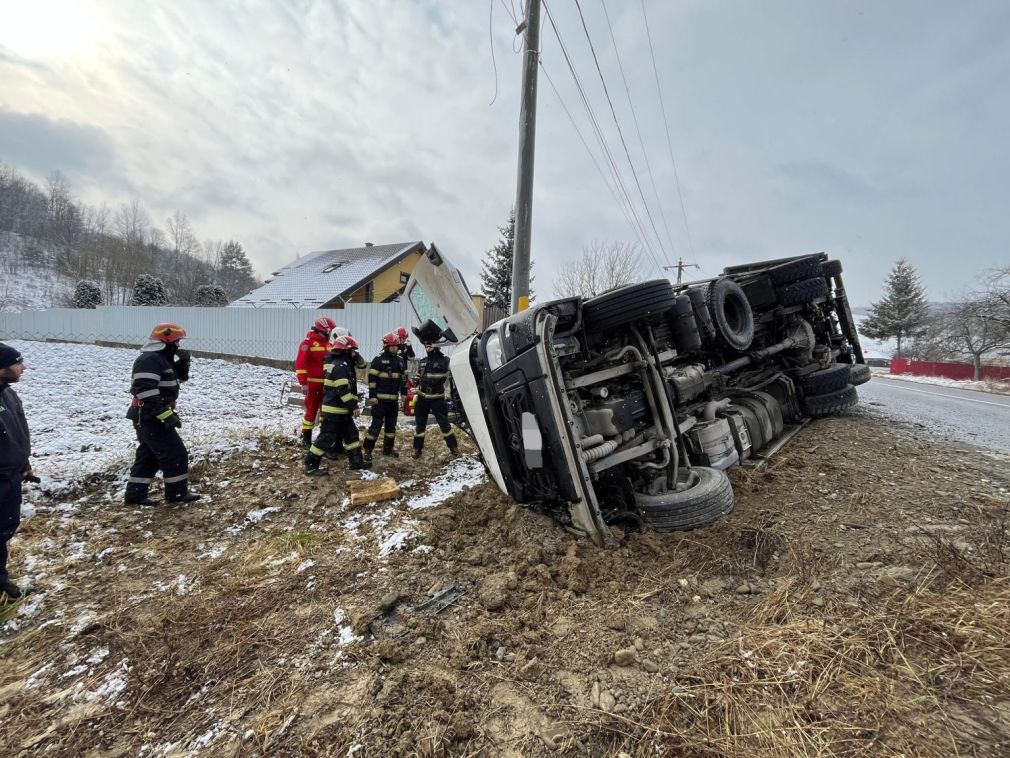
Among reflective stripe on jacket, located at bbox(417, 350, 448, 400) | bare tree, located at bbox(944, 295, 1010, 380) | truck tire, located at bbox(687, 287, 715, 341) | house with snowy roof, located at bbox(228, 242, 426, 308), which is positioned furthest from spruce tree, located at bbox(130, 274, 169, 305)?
bare tree, located at bbox(944, 295, 1010, 380)

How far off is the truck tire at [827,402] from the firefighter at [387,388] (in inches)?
200

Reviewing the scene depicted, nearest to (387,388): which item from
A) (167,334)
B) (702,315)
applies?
(167,334)

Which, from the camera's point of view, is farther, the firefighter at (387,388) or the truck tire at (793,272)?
the firefighter at (387,388)

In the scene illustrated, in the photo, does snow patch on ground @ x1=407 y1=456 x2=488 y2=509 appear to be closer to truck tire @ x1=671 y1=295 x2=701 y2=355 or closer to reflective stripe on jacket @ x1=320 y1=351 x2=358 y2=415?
reflective stripe on jacket @ x1=320 y1=351 x2=358 y2=415

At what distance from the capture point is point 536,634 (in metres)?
2.05

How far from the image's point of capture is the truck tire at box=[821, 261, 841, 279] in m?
5.88

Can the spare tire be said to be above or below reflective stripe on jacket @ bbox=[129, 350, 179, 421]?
above

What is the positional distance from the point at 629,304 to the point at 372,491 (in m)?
2.91

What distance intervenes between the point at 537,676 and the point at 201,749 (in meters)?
1.24

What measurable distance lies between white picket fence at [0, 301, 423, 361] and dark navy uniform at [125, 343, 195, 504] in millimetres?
6894

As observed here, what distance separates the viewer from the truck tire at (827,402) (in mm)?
5438

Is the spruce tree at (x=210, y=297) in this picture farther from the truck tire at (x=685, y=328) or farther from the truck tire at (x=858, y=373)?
the truck tire at (x=858, y=373)

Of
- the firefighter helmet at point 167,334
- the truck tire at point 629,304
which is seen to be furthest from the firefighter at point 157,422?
the truck tire at point 629,304

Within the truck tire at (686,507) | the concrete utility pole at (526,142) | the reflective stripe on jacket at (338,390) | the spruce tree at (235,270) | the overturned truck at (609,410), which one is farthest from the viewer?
the spruce tree at (235,270)
